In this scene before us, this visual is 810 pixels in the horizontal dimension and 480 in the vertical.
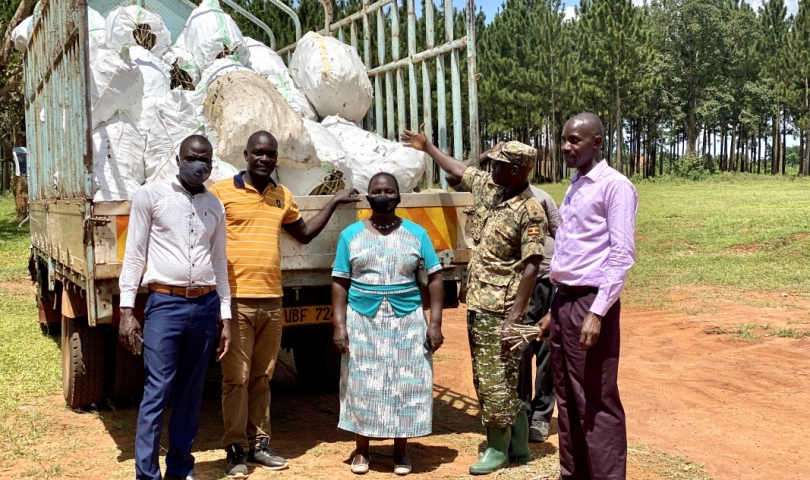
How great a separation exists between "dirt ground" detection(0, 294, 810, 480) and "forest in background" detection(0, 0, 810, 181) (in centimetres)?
2282

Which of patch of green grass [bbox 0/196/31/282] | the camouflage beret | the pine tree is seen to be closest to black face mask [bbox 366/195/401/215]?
the camouflage beret

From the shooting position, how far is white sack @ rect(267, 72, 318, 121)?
16.4 feet

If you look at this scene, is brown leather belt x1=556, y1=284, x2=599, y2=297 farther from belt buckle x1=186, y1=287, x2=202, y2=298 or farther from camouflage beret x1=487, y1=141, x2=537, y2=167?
belt buckle x1=186, y1=287, x2=202, y2=298

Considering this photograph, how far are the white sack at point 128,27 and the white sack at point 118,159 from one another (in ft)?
2.23

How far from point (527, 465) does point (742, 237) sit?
35.0 ft

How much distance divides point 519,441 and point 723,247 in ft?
32.8

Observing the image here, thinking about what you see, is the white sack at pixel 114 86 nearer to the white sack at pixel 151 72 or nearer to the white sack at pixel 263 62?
the white sack at pixel 151 72

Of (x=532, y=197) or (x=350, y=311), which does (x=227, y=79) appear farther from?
(x=532, y=197)

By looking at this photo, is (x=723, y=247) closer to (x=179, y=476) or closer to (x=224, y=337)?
(x=224, y=337)

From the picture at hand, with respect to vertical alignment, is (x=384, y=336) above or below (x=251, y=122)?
below

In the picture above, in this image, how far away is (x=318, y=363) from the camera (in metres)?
5.71

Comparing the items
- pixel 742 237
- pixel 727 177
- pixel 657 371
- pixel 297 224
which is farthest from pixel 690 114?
pixel 297 224

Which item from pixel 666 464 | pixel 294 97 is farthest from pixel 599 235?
pixel 294 97

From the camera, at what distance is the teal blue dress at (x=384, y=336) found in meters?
3.79
